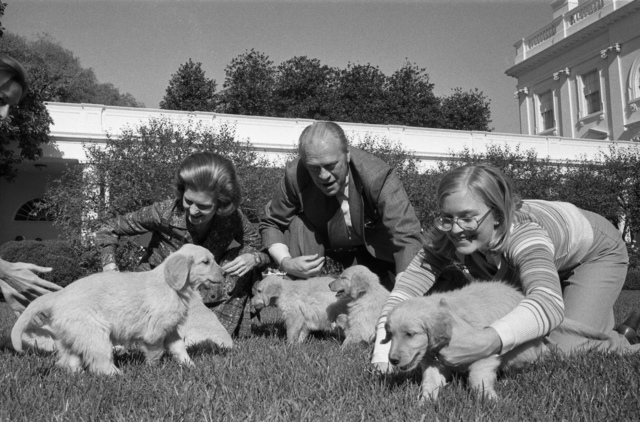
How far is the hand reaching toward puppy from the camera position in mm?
4992

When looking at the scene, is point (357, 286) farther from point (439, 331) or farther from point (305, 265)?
point (439, 331)

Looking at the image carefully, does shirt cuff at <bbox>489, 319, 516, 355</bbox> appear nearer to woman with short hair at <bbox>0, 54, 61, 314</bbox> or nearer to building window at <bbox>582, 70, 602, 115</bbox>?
woman with short hair at <bbox>0, 54, 61, 314</bbox>

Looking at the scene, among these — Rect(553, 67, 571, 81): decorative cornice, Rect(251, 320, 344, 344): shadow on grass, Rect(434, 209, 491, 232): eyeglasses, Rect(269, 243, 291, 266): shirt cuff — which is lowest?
Rect(251, 320, 344, 344): shadow on grass

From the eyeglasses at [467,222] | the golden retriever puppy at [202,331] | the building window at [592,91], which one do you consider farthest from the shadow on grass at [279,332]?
the building window at [592,91]

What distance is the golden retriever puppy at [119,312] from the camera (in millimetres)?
4359

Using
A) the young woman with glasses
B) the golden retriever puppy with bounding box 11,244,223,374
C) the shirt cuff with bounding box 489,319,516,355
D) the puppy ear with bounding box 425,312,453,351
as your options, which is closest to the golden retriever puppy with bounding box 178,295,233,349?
the golden retriever puppy with bounding box 11,244,223,374

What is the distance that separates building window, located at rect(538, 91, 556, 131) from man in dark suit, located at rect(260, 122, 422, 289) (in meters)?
48.6

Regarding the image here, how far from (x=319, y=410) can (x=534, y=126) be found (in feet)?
177

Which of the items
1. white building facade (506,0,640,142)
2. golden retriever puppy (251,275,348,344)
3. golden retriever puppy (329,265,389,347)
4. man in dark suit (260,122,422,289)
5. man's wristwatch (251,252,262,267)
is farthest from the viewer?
white building facade (506,0,640,142)

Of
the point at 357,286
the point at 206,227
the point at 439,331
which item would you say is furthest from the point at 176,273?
the point at 439,331

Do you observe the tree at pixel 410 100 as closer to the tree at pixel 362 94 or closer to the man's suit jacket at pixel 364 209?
the tree at pixel 362 94

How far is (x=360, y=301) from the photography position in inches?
246

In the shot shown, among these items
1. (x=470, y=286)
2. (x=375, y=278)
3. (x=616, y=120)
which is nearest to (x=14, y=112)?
(x=375, y=278)

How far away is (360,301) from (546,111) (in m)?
51.0
